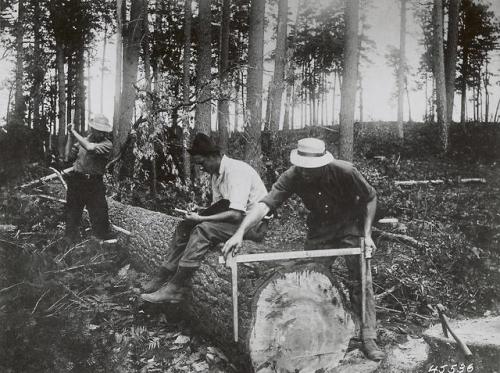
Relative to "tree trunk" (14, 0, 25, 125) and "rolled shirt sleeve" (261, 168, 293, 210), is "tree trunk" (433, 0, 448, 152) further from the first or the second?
"tree trunk" (14, 0, 25, 125)

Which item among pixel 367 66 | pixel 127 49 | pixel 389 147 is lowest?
pixel 389 147

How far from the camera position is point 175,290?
4.36 m

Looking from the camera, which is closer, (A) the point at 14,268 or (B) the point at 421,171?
(A) the point at 14,268

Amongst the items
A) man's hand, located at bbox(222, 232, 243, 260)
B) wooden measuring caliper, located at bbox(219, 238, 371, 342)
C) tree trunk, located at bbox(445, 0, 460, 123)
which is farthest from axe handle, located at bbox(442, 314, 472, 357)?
tree trunk, located at bbox(445, 0, 460, 123)

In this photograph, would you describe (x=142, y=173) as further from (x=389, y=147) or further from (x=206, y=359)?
(x=389, y=147)

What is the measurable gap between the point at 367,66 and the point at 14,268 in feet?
63.3

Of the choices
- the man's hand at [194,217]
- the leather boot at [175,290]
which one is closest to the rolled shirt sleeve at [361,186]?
the man's hand at [194,217]

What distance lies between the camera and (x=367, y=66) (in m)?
20.7

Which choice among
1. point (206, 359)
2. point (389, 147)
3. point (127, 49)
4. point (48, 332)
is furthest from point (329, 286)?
point (389, 147)

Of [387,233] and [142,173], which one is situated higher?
[142,173]

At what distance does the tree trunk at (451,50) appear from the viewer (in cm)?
1482

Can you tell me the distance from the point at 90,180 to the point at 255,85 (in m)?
4.45

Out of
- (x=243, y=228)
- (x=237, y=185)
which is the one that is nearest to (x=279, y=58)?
(x=237, y=185)

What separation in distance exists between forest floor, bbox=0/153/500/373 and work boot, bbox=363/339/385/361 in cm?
61
